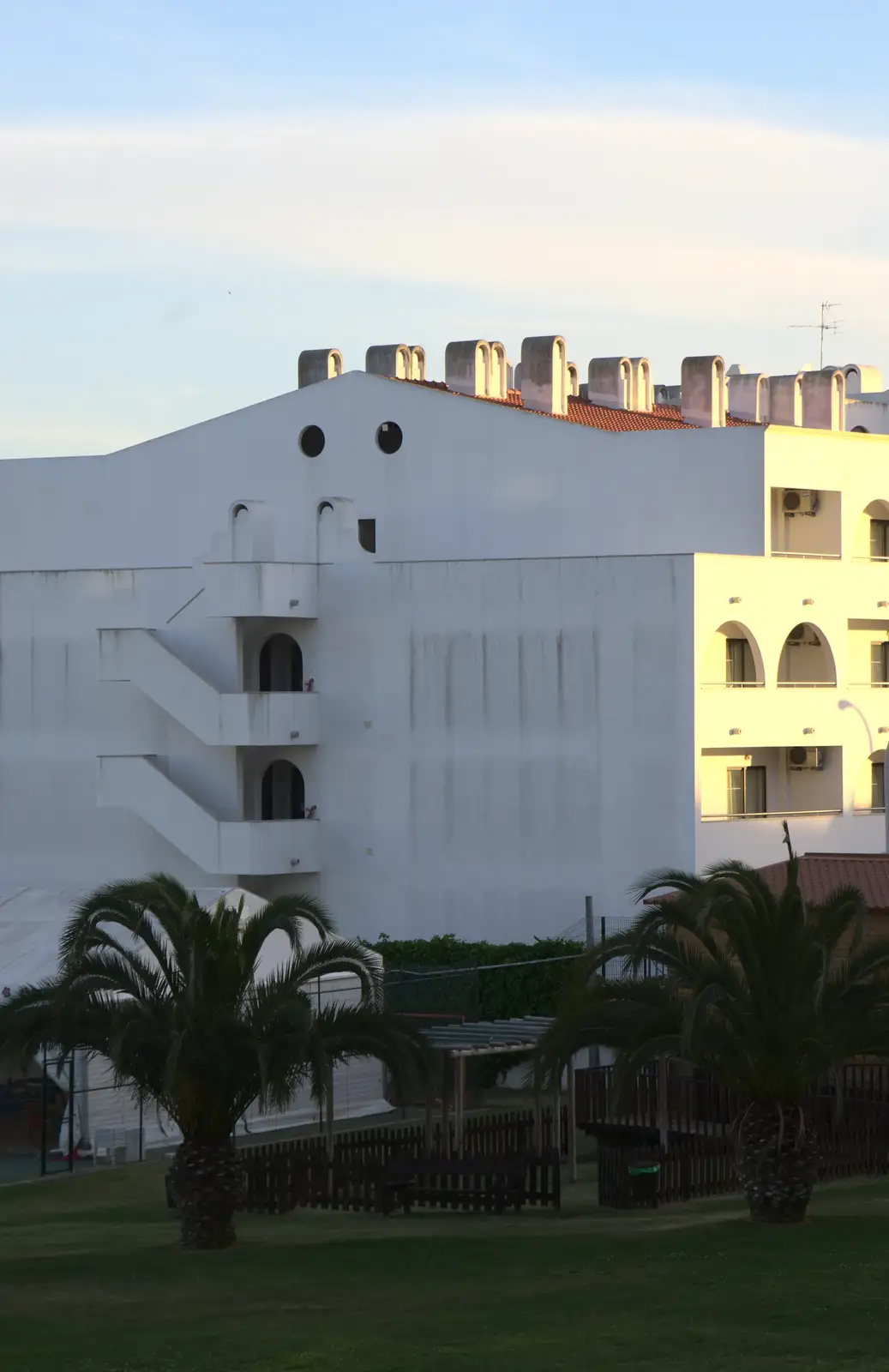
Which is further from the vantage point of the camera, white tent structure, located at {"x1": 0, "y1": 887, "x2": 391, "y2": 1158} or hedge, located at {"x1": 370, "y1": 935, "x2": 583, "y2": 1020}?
hedge, located at {"x1": 370, "y1": 935, "x2": 583, "y2": 1020}

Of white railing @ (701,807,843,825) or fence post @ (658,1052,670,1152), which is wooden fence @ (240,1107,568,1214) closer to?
fence post @ (658,1052,670,1152)

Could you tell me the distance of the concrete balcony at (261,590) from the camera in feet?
165

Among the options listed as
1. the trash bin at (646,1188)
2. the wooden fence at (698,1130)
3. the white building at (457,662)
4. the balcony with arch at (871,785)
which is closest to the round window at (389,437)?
the white building at (457,662)

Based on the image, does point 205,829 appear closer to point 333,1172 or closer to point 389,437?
point 389,437

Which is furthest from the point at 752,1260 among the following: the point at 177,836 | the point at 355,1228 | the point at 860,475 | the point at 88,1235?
the point at 860,475

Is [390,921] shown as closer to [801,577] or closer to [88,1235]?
[801,577]

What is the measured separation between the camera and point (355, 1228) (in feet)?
85.9

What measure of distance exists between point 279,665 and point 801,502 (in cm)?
1323

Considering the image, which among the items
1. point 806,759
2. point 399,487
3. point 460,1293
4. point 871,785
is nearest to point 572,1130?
point 460,1293

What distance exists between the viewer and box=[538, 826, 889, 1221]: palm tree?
2362 cm

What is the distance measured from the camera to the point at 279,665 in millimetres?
53156

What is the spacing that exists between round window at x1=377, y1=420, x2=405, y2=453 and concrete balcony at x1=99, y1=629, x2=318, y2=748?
26.2 ft

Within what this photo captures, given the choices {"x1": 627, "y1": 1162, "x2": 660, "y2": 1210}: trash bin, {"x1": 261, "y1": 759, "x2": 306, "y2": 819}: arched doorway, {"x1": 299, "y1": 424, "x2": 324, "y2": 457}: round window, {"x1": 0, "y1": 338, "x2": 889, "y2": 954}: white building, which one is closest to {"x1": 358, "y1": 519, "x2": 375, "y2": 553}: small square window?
{"x1": 0, "y1": 338, "x2": 889, "y2": 954}: white building

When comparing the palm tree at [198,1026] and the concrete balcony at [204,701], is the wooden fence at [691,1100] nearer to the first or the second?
the palm tree at [198,1026]
